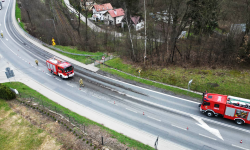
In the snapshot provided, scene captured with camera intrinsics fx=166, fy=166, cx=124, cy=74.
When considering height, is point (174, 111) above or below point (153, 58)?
below

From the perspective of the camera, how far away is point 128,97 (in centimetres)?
2462

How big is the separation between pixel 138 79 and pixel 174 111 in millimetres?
9374

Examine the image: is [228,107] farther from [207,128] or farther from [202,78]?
[202,78]

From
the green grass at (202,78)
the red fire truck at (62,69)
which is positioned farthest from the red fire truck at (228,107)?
the red fire truck at (62,69)

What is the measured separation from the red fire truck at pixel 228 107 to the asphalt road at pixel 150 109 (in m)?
0.87

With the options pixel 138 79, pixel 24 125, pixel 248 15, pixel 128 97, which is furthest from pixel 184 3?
pixel 24 125

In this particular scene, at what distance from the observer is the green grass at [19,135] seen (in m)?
16.0

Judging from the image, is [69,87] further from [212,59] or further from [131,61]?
[212,59]

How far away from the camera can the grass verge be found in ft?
52.4

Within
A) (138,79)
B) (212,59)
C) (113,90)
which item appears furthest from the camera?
(212,59)

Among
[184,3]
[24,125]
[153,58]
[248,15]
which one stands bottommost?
[24,125]

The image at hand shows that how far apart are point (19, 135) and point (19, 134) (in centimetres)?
16

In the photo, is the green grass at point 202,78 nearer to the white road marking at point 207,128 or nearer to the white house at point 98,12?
the white road marking at point 207,128

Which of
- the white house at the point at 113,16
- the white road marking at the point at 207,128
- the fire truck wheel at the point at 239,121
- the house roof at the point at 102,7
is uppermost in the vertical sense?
the house roof at the point at 102,7
